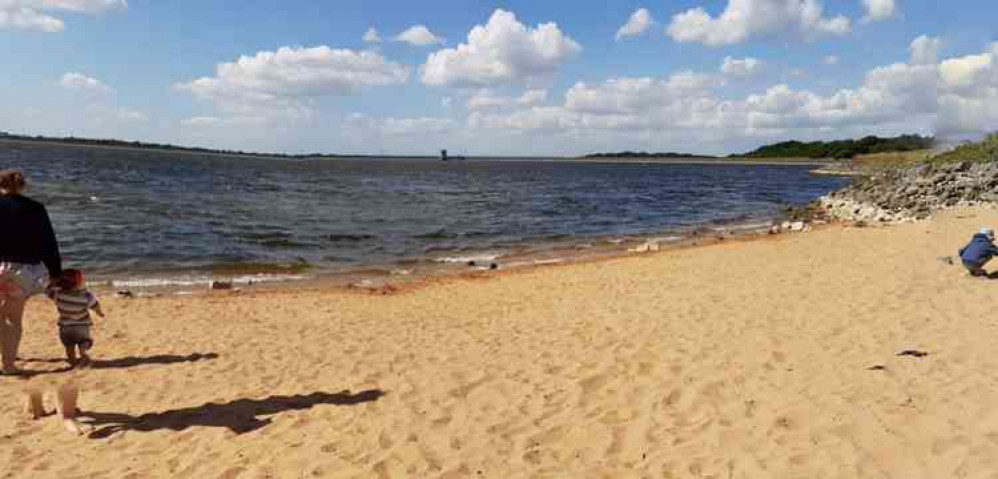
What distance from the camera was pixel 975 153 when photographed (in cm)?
3422

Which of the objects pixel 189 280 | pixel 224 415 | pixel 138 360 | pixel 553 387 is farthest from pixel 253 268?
pixel 553 387

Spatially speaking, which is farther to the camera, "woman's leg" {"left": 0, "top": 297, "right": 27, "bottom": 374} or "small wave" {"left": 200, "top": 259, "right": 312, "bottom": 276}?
"small wave" {"left": 200, "top": 259, "right": 312, "bottom": 276}

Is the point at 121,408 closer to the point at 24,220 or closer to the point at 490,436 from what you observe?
the point at 24,220

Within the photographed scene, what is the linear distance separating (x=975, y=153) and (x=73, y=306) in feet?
136

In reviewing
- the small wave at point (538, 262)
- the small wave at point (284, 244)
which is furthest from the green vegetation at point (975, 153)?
the small wave at point (284, 244)

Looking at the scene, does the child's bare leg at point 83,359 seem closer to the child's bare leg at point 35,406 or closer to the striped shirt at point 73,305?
the striped shirt at point 73,305

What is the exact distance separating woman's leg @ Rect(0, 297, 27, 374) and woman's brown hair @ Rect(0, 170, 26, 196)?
116 cm

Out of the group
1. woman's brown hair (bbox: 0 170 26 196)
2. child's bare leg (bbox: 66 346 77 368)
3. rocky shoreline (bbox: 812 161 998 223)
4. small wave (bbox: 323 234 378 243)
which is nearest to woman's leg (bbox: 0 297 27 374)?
child's bare leg (bbox: 66 346 77 368)

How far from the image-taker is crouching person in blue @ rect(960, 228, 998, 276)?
1098 cm

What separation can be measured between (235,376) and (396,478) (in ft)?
12.0

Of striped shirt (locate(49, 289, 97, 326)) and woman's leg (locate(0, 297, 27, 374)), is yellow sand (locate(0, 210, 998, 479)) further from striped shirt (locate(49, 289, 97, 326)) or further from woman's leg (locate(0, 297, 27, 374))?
striped shirt (locate(49, 289, 97, 326))

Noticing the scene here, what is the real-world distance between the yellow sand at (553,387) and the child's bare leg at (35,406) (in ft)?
0.52

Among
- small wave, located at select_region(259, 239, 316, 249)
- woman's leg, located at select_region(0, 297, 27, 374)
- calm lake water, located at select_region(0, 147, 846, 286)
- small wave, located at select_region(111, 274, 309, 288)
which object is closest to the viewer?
woman's leg, located at select_region(0, 297, 27, 374)

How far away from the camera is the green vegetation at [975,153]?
31312 millimetres
